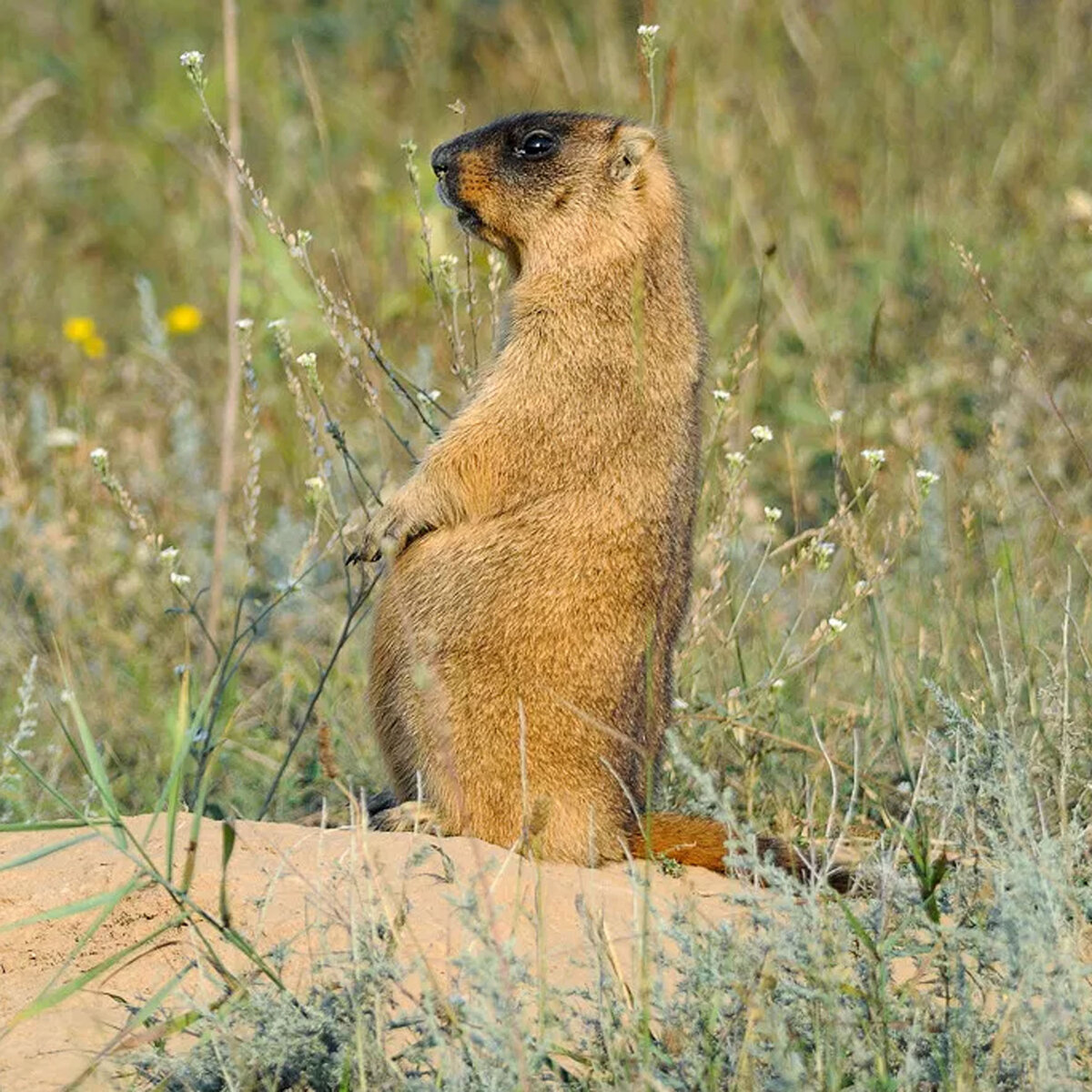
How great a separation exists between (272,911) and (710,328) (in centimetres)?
397

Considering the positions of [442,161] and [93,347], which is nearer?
[442,161]

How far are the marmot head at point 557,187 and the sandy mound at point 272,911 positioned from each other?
162cm

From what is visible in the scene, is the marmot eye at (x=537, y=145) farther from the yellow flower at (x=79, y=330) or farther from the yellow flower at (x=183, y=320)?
the yellow flower at (x=79, y=330)

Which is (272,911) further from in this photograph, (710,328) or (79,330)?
(79,330)

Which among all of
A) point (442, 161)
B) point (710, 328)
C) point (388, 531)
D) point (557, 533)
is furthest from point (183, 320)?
point (557, 533)

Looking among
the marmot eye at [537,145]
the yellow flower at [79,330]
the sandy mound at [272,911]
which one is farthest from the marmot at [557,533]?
the yellow flower at [79,330]

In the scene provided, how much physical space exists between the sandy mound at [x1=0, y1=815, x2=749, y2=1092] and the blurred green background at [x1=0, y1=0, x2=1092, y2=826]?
1.62 feet

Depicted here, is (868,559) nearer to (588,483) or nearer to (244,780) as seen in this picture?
(588,483)

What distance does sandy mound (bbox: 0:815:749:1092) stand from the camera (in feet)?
10.0

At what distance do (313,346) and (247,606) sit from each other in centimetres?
151

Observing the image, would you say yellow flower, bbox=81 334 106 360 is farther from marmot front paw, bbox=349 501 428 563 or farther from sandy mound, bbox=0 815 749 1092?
sandy mound, bbox=0 815 749 1092

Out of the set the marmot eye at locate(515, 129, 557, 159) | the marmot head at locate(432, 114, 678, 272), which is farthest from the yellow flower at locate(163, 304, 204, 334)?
the marmot eye at locate(515, 129, 557, 159)

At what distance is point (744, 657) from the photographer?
17.1 feet

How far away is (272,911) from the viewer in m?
3.41
